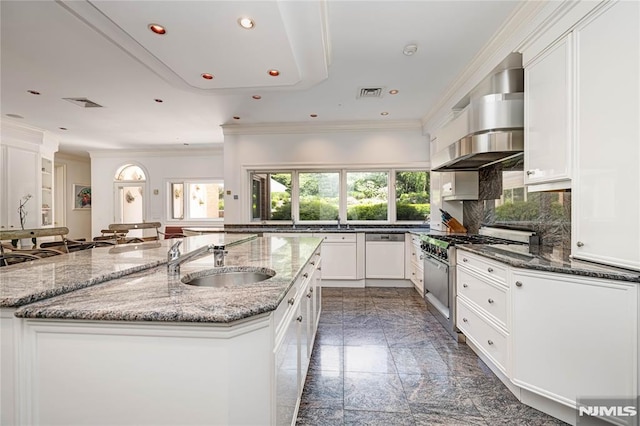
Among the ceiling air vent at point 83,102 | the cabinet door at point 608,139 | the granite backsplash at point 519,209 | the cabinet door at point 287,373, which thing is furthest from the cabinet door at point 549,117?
the ceiling air vent at point 83,102

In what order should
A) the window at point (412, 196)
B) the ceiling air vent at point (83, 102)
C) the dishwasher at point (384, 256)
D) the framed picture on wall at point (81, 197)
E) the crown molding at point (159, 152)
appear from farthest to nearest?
the framed picture on wall at point (81, 197)
the crown molding at point (159, 152)
the window at point (412, 196)
the dishwasher at point (384, 256)
the ceiling air vent at point (83, 102)

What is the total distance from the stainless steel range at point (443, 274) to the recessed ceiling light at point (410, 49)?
188 centimetres

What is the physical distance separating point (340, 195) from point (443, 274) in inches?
103

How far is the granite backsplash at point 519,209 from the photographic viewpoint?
2.26 meters

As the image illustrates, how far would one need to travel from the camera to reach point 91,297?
104 cm

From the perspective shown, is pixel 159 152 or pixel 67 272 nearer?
pixel 67 272

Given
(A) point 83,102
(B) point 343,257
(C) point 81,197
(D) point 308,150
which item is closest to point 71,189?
(C) point 81,197

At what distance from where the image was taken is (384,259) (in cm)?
459

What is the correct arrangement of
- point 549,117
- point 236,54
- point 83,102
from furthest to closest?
1. point 83,102
2. point 236,54
3. point 549,117

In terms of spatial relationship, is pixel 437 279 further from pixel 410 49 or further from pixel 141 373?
pixel 141 373

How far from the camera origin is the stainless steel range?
2.72 meters

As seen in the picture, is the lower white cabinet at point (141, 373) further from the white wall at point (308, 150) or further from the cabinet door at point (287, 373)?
the white wall at point (308, 150)

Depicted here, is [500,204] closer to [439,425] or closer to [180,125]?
[439,425]

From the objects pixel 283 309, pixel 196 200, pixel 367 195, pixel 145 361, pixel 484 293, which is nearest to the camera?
pixel 145 361
